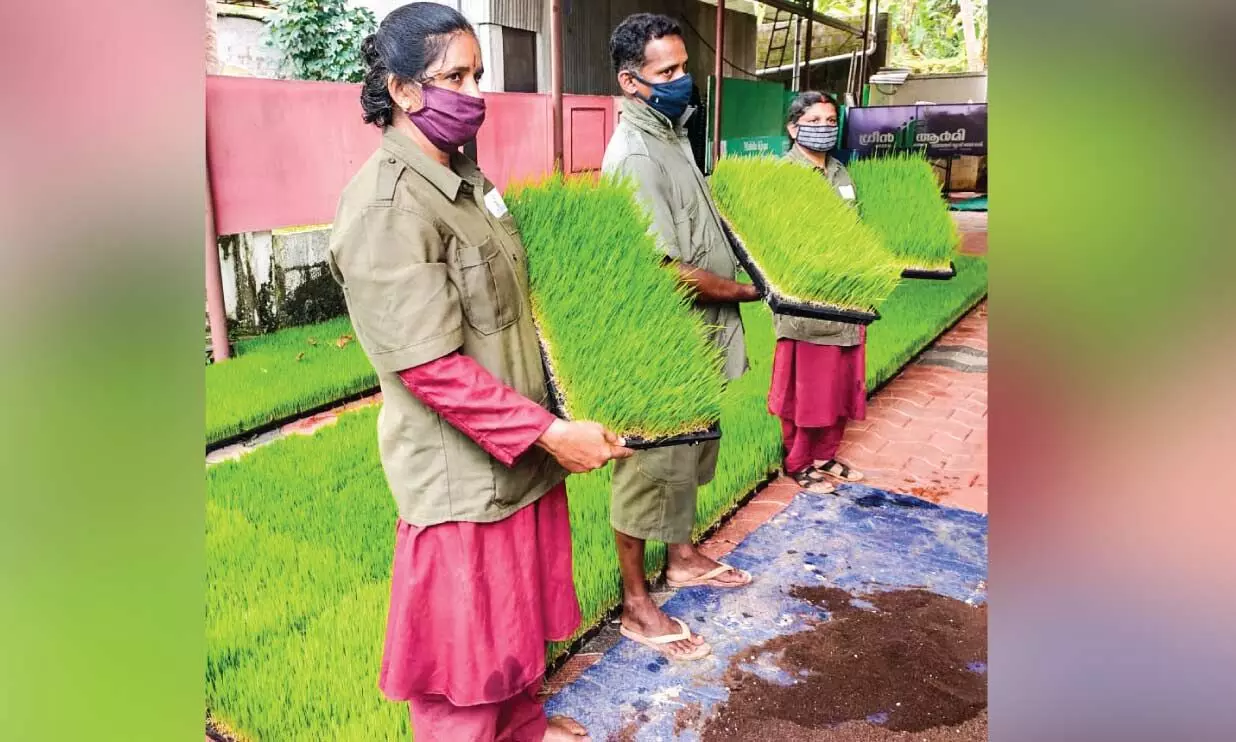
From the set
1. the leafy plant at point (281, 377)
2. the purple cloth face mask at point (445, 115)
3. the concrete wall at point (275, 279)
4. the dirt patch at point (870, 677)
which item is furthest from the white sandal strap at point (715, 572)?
the concrete wall at point (275, 279)

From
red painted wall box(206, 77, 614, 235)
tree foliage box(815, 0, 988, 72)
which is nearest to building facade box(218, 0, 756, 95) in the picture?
red painted wall box(206, 77, 614, 235)

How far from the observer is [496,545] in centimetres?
179

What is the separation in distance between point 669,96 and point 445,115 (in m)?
1.09

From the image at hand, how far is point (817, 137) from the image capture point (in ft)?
11.9

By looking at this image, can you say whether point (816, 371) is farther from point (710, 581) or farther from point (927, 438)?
point (710, 581)

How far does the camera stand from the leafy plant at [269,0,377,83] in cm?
520

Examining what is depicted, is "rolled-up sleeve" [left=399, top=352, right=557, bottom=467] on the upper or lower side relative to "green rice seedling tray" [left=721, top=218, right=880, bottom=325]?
lower

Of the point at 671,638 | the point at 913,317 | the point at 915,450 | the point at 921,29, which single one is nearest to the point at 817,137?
the point at 915,450

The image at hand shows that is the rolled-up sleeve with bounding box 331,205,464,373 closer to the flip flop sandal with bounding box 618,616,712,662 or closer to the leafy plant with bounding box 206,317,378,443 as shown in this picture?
the flip flop sandal with bounding box 618,616,712,662

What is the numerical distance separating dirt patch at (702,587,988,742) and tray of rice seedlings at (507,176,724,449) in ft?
Answer: 3.06
